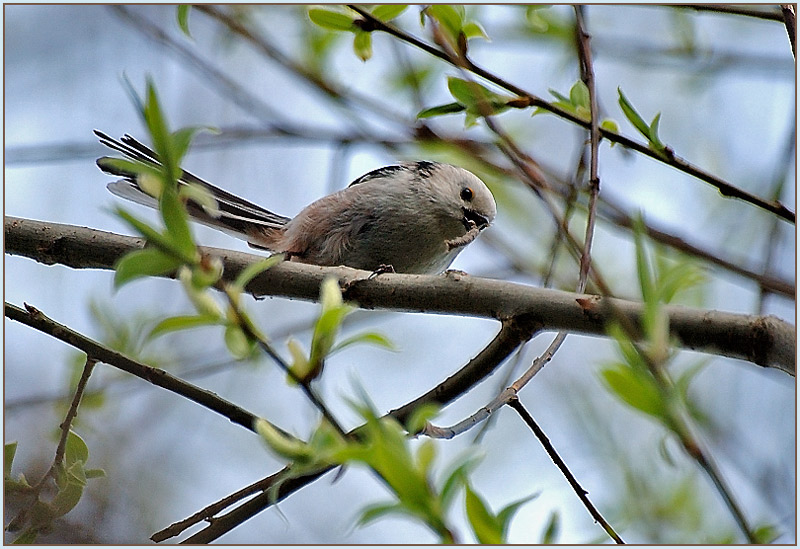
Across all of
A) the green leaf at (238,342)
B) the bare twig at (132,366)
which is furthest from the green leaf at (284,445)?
the bare twig at (132,366)

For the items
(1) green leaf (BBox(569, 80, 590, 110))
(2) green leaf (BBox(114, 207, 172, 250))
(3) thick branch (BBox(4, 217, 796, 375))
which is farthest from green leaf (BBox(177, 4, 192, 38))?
(2) green leaf (BBox(114, 207, 172, 250))

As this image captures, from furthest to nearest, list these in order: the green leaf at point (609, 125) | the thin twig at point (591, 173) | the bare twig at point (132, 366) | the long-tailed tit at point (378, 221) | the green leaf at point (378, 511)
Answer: the long-tailed tit at point (378, 221) < the green leaf at point (609, 125) < the thin twig at point (591, 173) < the bare twig at point (132, 366) < the green leaf at point (378, 511)

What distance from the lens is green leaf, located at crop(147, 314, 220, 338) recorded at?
0.59 meters

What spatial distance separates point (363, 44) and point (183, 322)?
0.63 m

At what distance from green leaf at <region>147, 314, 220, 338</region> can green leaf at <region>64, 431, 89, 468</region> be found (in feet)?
1.56

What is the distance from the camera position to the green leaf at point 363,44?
1.10 metres

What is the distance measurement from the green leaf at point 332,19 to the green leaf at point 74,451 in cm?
65

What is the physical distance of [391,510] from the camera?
542mm

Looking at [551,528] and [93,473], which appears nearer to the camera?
[551,528]

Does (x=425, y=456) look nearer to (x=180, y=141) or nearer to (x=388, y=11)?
(x=180, y=141)

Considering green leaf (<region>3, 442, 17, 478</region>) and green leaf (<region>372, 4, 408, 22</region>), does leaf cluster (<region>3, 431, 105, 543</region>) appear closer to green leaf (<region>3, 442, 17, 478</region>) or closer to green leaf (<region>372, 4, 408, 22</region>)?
green leaf (<region>3, 442, 17, 478</region>)

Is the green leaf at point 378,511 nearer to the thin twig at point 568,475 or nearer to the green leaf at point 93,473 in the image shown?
the thin twig at point 568,475

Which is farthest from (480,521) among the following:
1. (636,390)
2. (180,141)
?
(180,141)

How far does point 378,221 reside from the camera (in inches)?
69.7
